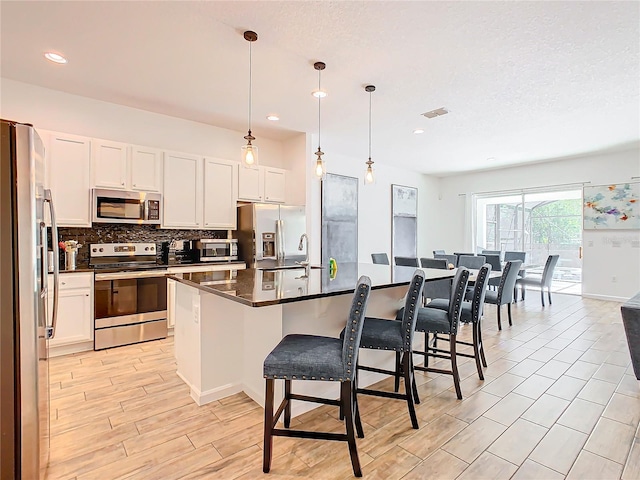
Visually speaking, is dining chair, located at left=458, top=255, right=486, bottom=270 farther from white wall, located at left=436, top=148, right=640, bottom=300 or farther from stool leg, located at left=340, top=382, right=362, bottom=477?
stool leg, located at left=340, top=382, right=362, bottom=477

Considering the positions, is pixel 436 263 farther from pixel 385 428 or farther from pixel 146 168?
pixel 146 168

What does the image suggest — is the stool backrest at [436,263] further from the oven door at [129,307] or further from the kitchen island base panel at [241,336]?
the oven door at [129,307]

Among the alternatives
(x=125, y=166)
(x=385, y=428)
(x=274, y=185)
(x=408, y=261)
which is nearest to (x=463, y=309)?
(x=385, y=428)

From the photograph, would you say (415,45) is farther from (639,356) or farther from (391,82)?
(639,356)

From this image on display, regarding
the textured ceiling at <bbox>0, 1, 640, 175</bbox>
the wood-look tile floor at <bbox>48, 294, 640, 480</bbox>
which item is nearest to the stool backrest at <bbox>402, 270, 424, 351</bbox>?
the wood-look tile floor at <bbox>48, 294, 640, 480</bbox>

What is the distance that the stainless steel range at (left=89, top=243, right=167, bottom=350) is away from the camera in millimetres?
3525

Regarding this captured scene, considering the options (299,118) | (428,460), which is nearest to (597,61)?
(299,118)

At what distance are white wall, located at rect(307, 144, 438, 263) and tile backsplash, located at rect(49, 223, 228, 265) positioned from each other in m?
2.01

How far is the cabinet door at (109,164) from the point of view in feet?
12.0

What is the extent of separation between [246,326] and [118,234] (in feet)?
8.47

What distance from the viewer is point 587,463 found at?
1.79 metres

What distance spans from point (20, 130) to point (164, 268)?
8.90ft

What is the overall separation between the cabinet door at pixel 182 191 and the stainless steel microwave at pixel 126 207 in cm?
13

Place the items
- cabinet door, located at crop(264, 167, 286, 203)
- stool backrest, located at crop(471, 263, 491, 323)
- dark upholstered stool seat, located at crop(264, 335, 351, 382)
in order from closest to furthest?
dark upholstered stool seat, located at crop(264, 335, 351, 382)
stool backrest, located at crop(471, 263, 491, 323)
cabinet door, located at crop(264, 167, 286, 203)
